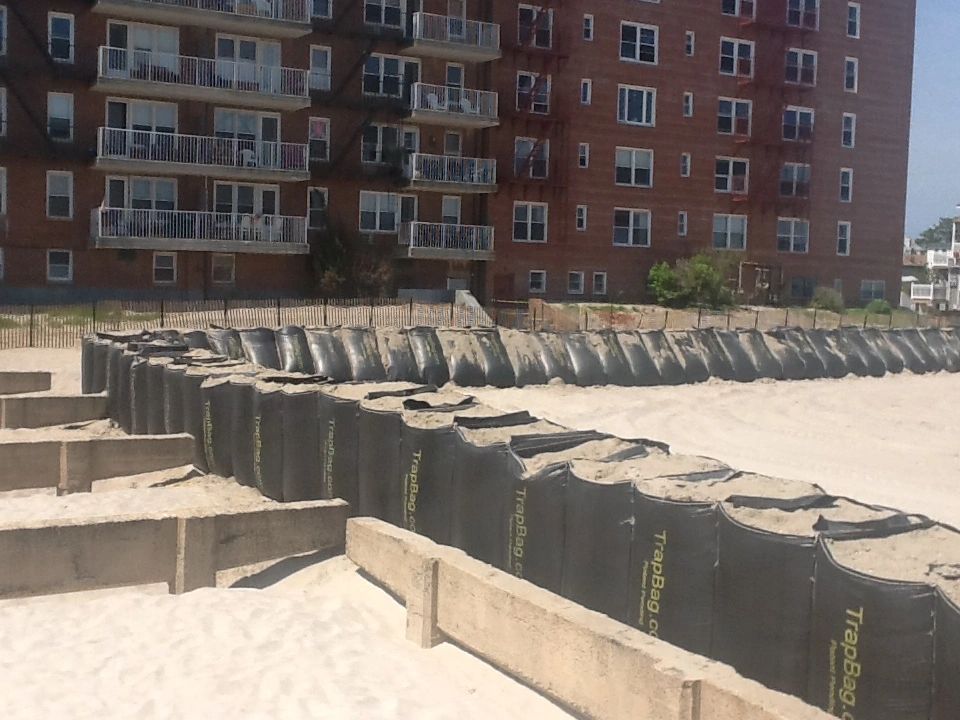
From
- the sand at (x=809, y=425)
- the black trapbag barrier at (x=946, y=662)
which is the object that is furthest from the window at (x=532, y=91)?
the black trapbag barrier at (x=946, y=662)

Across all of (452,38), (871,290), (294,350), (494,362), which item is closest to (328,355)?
(294,350)

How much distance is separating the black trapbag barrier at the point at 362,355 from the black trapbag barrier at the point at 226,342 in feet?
7.47

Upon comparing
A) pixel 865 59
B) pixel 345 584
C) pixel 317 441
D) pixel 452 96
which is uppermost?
pixel 865 59

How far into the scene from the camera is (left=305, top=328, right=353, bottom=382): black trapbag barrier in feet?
77.6

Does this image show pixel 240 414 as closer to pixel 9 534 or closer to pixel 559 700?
pixel 9 534

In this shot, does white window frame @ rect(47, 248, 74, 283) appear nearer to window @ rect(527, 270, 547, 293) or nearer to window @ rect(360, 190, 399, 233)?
window @ rect(360, 190, 399, 233)

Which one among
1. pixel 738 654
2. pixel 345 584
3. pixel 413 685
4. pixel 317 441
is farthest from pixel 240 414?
pixel 738 654

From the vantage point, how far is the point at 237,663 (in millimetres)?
8273

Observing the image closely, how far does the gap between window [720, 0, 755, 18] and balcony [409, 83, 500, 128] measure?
12225mm

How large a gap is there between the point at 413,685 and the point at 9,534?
4.16 meters

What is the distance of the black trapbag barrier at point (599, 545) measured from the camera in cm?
805

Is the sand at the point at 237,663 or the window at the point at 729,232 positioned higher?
the window at the point at 729,232

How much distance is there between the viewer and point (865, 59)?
51.7 m

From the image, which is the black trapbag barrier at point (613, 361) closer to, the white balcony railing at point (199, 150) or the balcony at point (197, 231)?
the balcony at point (197, 231)
